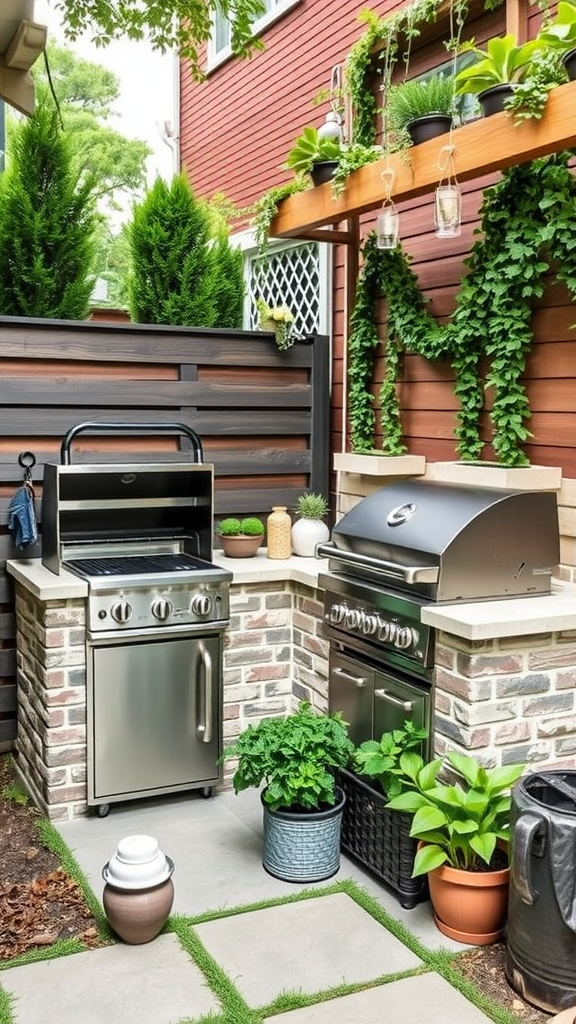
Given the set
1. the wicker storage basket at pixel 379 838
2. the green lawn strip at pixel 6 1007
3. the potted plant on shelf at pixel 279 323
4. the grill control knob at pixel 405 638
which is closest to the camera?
the green lawn strip at pixel 6 1007

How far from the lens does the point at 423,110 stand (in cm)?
365

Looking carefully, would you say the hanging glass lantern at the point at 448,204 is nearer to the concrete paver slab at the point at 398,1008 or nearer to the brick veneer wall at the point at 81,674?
the brick veneer wall at the point at 81,674

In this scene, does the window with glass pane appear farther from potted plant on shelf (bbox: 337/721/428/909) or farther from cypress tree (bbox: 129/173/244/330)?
potted plant on shelf (bbox: 337/721/428/909)

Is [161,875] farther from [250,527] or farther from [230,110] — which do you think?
[230,110]

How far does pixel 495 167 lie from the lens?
131 inches

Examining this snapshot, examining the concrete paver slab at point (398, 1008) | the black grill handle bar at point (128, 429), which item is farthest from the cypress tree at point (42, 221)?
the concrete paver slab at point (398, 1008)

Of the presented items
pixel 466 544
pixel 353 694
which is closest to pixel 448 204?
pixel 466 544

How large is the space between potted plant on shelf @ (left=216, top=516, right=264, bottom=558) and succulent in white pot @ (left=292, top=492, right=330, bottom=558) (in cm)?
19

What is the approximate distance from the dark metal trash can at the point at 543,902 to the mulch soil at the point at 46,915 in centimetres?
7

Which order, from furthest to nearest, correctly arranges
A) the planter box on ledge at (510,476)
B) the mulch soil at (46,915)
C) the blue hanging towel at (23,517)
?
the blue hanging towel at (23,517) < the planter box on ledge at (510,476) < the mulch soil at (46,915)

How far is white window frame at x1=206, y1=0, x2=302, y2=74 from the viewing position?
6.63 meters

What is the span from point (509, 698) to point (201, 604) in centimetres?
142

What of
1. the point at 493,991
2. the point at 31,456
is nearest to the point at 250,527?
the point at 31,456

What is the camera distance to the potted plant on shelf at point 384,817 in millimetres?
3135
